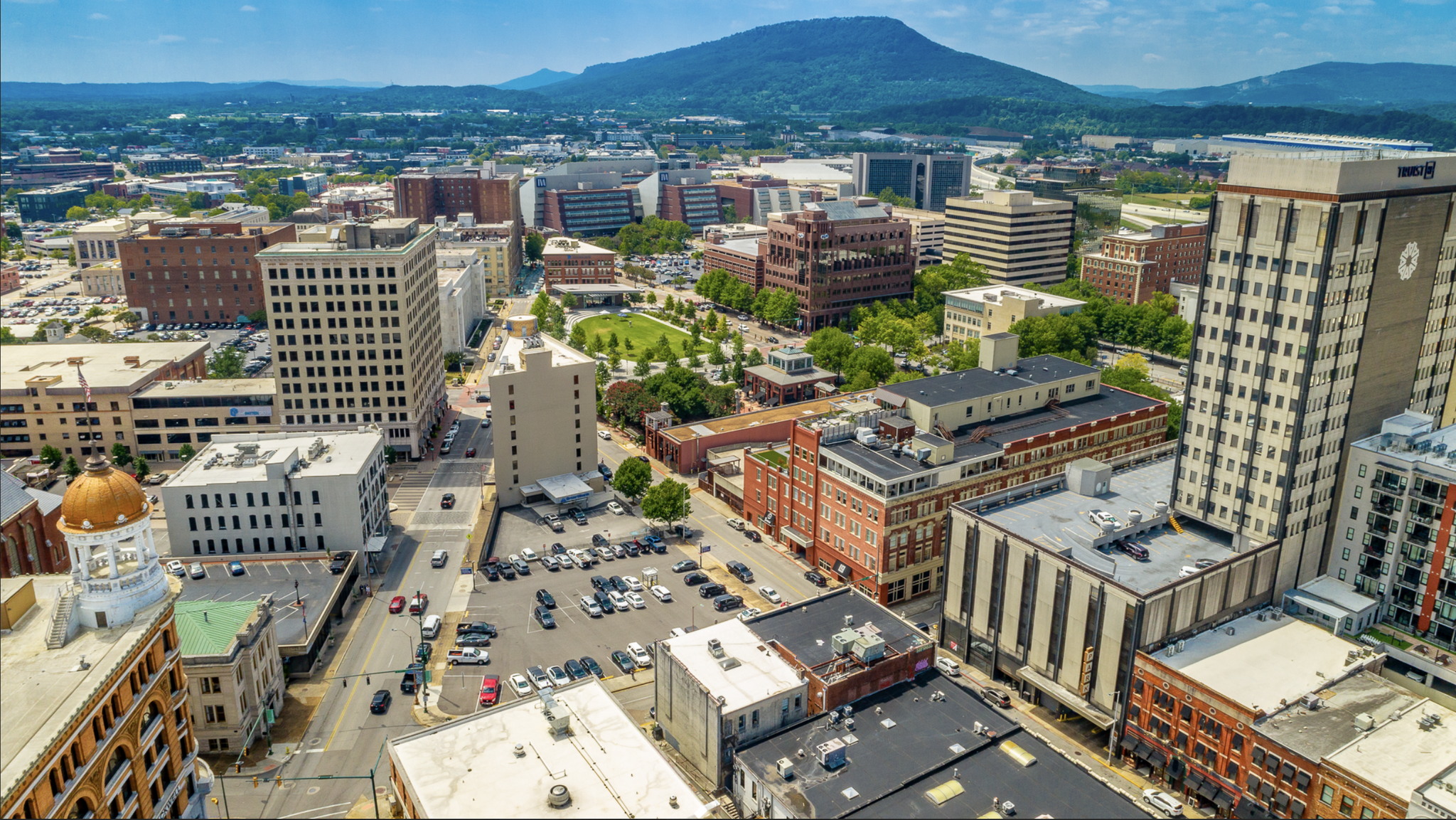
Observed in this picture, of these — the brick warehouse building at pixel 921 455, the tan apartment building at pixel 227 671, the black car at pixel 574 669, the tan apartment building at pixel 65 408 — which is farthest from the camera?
the tan apartment building at pixel 65 408

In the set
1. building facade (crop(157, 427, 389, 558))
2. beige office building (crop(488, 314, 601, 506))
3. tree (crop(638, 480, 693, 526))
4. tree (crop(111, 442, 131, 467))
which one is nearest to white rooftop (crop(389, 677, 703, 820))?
building facade (crop(157, 427, 389, 558))

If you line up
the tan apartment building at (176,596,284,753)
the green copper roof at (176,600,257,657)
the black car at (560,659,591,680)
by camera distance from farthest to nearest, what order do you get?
the black car at (560,659,591,680) → the green copper roof at (176,600,257,657) → the tan apartment building at (176,596,284,753)

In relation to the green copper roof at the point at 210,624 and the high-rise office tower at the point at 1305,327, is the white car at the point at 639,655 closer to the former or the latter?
the green copper roof at the point at 210,624

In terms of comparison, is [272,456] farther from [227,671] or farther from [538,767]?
[538,767]

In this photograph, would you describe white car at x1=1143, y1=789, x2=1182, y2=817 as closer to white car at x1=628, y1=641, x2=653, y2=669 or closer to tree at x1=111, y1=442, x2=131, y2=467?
white car at x1=628, y1=641, x2=653, y2=669

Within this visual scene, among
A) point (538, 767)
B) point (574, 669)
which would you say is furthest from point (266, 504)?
point (538, 767)

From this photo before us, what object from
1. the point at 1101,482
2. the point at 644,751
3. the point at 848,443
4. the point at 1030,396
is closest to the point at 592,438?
the point at 848,443

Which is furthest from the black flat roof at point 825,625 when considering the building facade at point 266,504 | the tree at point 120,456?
the tree at point 120,456
